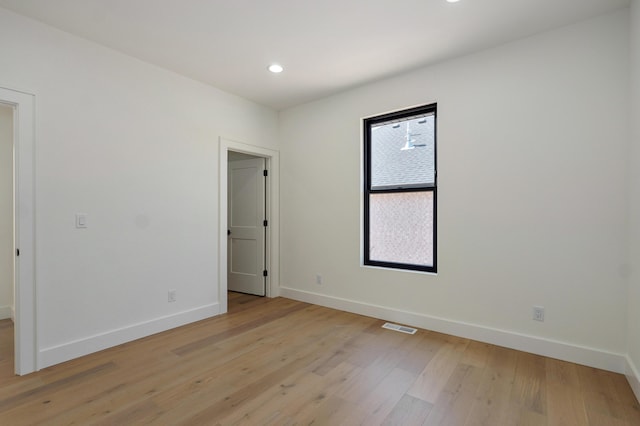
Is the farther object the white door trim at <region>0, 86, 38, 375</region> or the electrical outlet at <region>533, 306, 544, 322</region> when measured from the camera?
the electrical outlet at <region>533, 306, 544, 322</region>

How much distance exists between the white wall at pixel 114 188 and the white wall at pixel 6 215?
5.73 feet

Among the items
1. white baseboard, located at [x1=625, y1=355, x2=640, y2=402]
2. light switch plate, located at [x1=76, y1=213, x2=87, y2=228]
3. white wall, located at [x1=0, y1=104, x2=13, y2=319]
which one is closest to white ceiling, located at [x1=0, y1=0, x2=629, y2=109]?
light switch plate, located at [x1=76, y1=213, x2=87, y2=228]

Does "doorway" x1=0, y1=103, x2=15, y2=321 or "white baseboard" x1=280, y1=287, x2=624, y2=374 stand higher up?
"doorway" x1=0, y1=103, x2=15, y2=321

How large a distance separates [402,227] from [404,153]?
848 millimetres

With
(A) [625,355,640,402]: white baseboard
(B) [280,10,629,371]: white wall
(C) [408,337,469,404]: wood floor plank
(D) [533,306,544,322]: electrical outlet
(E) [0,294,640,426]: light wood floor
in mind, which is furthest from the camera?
(D) [533,306,544,322]: electrical outlet

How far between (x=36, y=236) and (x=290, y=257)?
283cm

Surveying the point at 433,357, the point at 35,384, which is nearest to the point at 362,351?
the point at 433,357

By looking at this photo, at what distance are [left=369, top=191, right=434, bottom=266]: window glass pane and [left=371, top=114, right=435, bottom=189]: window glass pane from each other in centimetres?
16

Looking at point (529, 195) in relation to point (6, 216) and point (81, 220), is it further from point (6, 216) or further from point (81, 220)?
point (6, 216)

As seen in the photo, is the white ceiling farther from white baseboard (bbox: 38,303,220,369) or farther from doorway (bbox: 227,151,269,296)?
white baseboard (bbox: 38,303,220,369)

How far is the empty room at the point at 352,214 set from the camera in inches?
89.0

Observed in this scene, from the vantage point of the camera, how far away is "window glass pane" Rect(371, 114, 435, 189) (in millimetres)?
3482

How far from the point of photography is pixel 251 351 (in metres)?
2.87

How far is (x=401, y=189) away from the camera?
12.0 ft
